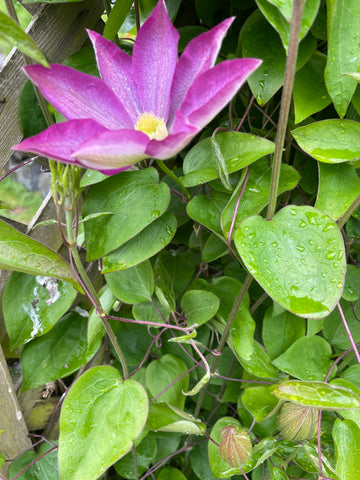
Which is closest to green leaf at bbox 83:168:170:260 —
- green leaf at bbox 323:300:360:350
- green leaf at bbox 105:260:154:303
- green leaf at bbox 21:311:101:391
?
green leaf at bbox 105:260:154:303

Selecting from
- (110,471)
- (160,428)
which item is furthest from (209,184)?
(110,471)

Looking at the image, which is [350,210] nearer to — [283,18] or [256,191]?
[256,191]

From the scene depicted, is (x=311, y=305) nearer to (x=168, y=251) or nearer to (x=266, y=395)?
(x=266, y=395)

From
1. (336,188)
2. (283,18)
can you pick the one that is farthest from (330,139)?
(283,18)

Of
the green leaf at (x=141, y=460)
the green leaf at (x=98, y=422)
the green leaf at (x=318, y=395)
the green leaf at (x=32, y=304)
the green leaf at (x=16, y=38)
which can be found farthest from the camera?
the green leaf at (x=141, y=460)

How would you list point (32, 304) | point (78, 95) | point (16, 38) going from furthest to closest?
point (32, 304)
point (78, 95)
point (16, 38)

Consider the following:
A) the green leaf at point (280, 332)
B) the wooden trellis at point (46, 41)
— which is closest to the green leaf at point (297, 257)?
the green leaf at point (280, 332)

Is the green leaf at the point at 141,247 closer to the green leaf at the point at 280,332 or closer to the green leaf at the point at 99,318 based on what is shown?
the green leaf at the point at 99,318
